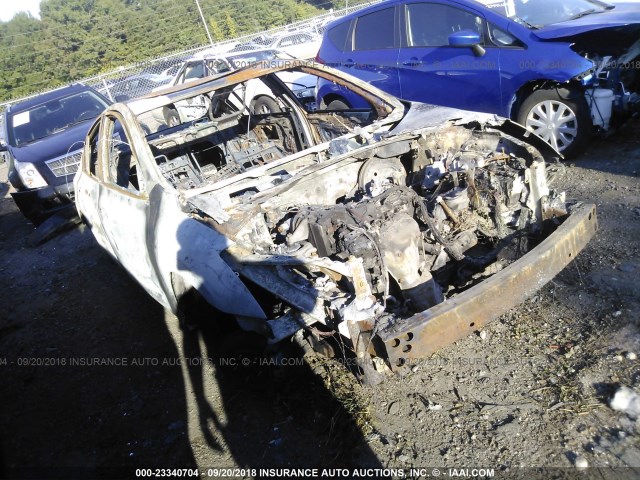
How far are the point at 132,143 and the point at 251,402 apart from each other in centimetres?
197

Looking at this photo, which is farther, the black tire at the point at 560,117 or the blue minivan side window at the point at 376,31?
the blue minivan side window at the point at 376,31

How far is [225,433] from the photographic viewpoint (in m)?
2.68

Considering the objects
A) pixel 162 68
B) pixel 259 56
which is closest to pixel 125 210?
pixel 259 56

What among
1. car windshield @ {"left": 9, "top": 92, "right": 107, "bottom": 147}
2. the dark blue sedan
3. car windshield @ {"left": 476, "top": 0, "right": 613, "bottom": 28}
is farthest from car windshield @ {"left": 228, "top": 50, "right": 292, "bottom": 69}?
car windshield @ {"left": 476, "top": 0, "right": 613, "bottom": 28}

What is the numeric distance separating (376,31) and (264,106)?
7.20ft

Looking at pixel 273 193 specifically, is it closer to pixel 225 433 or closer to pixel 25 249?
pixel 225 433

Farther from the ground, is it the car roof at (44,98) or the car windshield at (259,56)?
the car roof at (44,98)

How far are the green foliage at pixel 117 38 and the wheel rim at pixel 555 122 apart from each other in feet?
86.9

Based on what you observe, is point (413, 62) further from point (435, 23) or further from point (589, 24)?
point (589, 24)

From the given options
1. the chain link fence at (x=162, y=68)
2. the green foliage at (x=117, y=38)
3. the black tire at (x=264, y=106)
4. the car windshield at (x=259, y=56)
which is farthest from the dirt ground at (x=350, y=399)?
the green foliage at (x=117, y=38)

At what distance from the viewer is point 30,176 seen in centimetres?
634

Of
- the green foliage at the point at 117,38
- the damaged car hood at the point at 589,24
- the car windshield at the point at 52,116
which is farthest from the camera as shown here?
the green foliage at the point at 117,38

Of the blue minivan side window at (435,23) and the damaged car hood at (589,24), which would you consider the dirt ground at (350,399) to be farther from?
the blue minivan side window at (435,23)

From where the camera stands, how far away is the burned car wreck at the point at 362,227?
2391 mm
